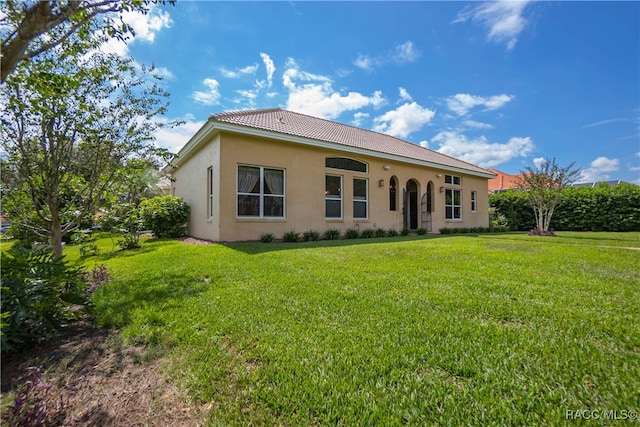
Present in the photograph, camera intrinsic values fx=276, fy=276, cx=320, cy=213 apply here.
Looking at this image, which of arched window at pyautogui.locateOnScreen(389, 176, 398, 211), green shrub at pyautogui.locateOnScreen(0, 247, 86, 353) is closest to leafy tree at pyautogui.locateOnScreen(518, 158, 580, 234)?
arched window at pyautogui.locateOnScreen(389, 176, 398, 211)

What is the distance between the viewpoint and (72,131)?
522 centimetres

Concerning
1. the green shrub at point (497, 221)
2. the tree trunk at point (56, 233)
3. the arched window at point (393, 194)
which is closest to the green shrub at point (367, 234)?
the arched window at point (393, 194)

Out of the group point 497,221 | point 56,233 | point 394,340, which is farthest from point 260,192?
point 497,221

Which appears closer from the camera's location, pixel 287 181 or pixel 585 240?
pixel 287 181

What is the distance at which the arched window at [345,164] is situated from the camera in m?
12.1

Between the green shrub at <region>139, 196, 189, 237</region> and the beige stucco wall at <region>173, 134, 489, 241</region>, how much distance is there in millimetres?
557

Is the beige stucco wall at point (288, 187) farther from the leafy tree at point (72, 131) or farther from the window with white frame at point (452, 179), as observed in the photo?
the leafy tree at point (72, 131)

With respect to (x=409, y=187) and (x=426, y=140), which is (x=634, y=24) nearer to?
(x=409, y=187)

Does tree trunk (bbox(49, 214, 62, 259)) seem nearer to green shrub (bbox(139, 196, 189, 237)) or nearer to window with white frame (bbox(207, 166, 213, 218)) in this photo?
window with white frame (bbox(207, 166, 213, 218))

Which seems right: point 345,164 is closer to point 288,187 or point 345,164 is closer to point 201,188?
point 288,187

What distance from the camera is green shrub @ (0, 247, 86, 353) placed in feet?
8.70

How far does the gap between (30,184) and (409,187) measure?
15849mm

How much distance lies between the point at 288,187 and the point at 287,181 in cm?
24

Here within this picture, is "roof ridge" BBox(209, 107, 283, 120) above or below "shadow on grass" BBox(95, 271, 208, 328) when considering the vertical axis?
above
